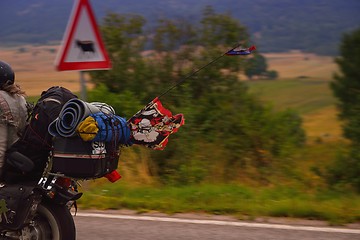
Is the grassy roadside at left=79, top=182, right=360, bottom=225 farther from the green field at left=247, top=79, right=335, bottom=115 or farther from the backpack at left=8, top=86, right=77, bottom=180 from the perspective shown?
the green field at left=247, top=79, right=335, bottom=115

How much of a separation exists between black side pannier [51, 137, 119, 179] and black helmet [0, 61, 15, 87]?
612mm

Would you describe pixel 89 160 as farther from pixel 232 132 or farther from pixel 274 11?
pixel 274 11

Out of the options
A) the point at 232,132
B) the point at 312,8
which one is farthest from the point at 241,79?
the point at 312,8

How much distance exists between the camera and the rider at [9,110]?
3.99 m

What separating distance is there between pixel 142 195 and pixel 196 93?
5812 mm

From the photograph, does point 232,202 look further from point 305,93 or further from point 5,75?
point 305,93

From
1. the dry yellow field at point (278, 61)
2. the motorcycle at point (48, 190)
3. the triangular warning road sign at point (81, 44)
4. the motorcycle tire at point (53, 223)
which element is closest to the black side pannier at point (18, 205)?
the motorcycle at point (48, 190)

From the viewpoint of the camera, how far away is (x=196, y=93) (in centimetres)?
1241

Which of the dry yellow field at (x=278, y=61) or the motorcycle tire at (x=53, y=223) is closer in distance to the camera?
the motorcycle tire at (x=53, y=223)

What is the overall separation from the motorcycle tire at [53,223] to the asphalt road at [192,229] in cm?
108

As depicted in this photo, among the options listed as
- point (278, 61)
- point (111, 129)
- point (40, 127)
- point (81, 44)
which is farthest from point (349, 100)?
point (278, 61)

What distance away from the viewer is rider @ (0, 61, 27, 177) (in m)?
3.99

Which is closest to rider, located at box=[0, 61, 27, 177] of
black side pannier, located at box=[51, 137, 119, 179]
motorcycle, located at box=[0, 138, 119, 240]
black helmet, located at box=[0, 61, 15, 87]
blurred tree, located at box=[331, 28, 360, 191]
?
black helmet, located at box=[0, 61, 15, 87]

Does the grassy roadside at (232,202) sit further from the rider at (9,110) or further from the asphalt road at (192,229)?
the rider at (9,110)
